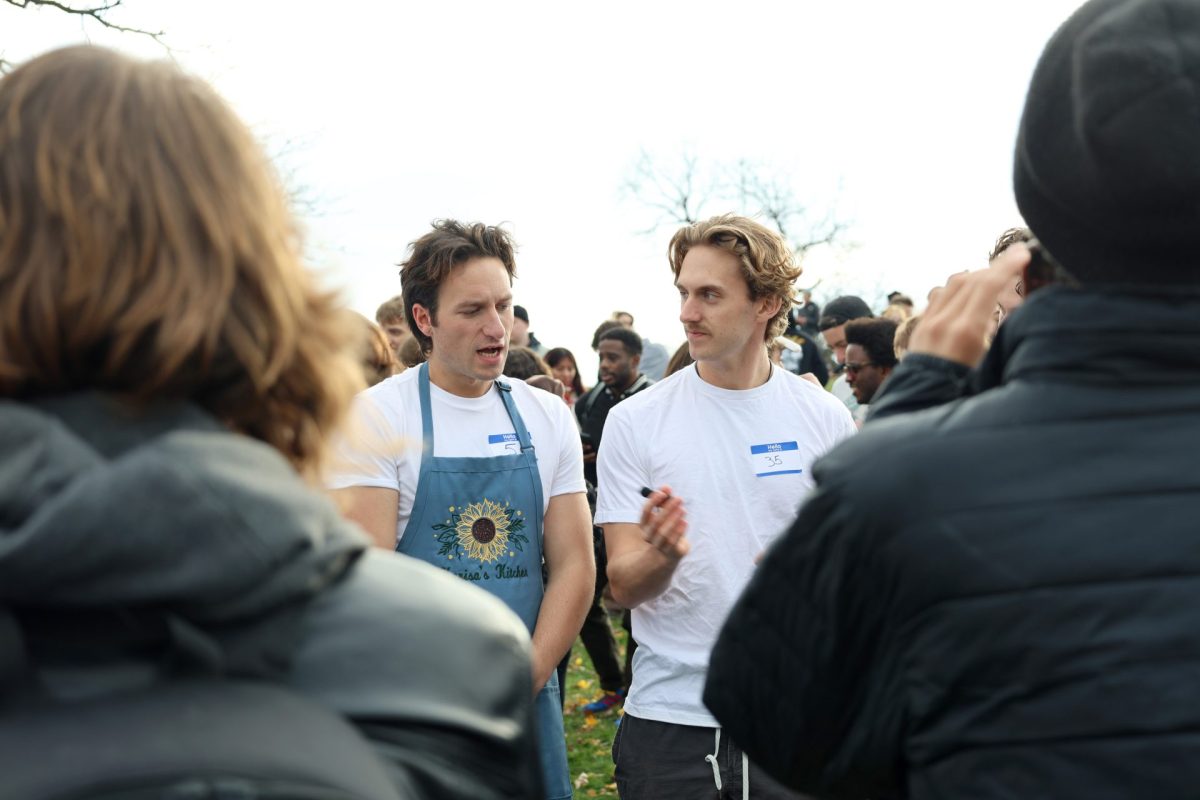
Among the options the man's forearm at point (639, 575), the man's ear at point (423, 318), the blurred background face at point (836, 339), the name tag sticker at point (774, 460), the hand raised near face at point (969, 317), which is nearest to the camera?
the hand raised near face at point (969, 317)

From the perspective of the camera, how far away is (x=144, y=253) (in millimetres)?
1338

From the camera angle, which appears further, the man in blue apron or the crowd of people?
the man in blue apron

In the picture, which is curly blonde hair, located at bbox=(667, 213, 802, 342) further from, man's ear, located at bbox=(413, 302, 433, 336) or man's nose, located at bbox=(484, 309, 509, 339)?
man's ear, located at bbox=(413, 302, 433, 336)

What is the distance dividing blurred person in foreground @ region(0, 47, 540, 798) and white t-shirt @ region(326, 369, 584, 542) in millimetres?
2648

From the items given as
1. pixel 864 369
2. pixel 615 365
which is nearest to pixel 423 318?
pixel 864 369

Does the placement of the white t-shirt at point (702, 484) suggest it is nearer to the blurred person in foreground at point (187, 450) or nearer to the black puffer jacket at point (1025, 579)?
the black puffer jacket at point (1025, 579)

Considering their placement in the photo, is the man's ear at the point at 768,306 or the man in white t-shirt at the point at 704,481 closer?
the man in white t-shirt at the point at 704,481

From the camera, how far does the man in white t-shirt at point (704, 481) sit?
3953 millimetres

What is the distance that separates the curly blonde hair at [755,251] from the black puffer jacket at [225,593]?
3154 mm

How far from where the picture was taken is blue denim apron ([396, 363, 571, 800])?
4.19 metres

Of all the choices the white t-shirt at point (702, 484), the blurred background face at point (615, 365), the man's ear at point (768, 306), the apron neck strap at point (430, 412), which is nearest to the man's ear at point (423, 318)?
the apron neck strap at point (430, 412)

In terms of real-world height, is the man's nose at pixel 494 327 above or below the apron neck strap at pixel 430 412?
above

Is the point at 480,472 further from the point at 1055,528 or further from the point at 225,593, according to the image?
the point at 225,593

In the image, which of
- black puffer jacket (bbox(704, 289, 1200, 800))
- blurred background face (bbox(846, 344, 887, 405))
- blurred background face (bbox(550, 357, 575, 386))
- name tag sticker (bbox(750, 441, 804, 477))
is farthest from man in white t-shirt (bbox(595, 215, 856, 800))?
blurred background face (bbox(550, 357, 575, 386))
